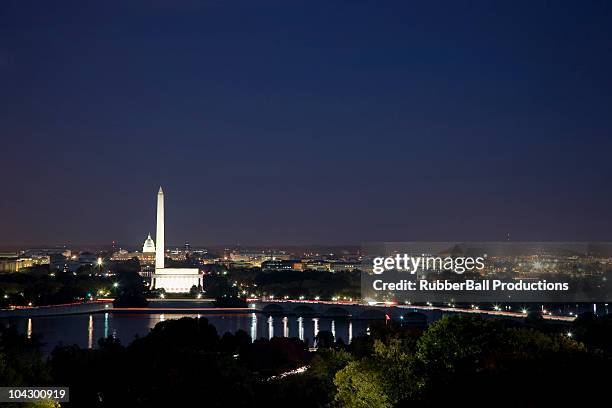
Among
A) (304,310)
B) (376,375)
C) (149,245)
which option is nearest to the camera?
(376,375)

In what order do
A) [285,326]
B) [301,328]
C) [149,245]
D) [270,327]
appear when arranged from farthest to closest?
1. [149,245]
2. [285,326]
3. [270,327]
4. [301,328]

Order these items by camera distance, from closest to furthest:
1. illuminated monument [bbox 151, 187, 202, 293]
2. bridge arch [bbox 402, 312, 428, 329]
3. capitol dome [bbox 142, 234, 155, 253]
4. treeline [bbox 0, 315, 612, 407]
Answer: treeline [bbox 0, 315, 612, 407] < bridge arch [bbox 402, 312, 428, 329] < illuminated monument [bbox 151, 187, 202, 293] < capitol dome [bbox 142, 234, 155, 253]

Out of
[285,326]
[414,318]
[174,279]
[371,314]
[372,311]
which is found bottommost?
[285,326]

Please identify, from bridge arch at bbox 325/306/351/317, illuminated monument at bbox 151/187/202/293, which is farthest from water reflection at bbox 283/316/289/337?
illuminated monument at bbox 151/187/202/293

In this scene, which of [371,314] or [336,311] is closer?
[371,314]

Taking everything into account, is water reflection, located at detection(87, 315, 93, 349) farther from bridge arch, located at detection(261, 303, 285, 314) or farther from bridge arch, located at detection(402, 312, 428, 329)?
bridge arch, located at detection(402, 312, 428, 329)

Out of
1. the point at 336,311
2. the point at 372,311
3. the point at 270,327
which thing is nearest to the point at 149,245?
the point at 336,311

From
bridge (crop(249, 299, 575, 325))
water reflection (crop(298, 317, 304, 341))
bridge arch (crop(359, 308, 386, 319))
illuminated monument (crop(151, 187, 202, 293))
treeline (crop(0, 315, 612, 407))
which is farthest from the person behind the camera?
illuminated monument (crop(151, 187, 202, 293))

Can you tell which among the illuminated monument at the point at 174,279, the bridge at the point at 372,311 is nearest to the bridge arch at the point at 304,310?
the bridge at the point at 372,311

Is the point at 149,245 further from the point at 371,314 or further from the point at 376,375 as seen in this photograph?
the point at 376,375

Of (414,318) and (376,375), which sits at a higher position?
(376,375)
